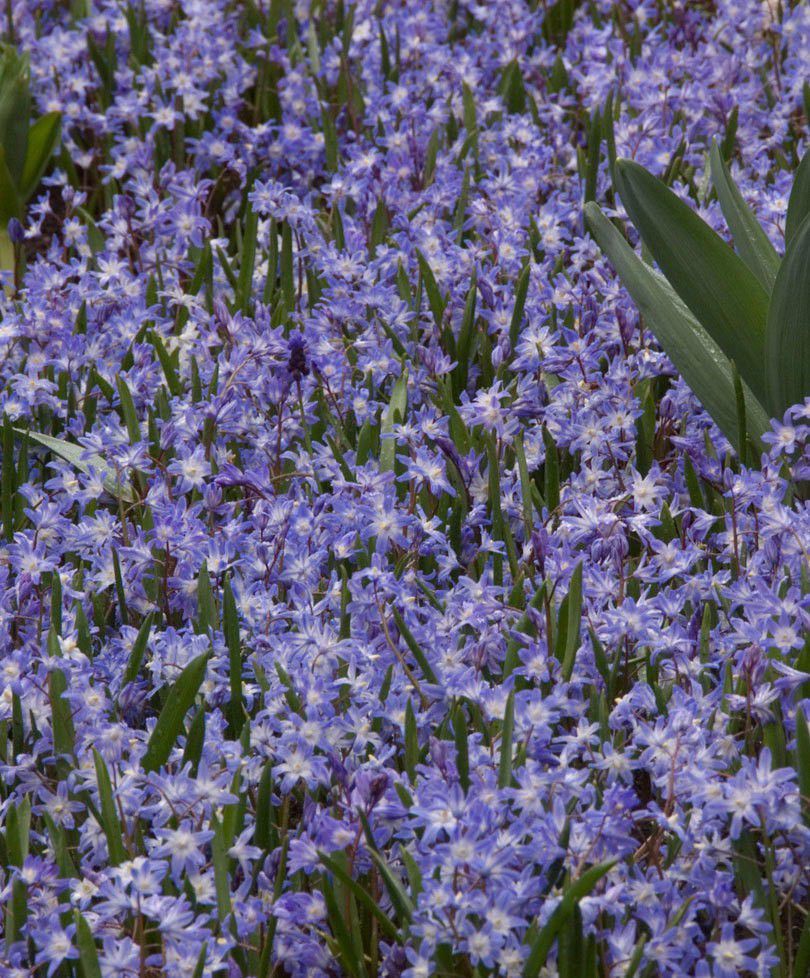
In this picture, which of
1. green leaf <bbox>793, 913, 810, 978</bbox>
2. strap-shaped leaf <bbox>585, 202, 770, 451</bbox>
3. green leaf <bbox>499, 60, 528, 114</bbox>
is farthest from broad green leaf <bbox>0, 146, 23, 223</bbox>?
green leaf <bbox>793, 913, 810, 978</bbox>

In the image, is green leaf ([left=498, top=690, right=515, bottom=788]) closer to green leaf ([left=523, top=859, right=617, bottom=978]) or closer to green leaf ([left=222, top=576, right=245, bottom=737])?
green leaf ([left=523, top=859, right=617, bottom=978])

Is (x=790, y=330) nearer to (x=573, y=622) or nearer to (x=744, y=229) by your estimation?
(x=744, y=229)

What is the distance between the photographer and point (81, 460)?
2910 millimetres

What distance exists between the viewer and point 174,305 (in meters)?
3.77

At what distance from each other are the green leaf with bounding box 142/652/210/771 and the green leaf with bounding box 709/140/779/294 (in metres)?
1.58

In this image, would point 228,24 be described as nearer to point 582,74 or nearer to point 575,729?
point 582,74

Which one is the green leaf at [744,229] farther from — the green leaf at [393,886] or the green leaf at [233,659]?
the green leaf at [393,886]

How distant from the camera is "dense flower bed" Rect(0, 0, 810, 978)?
193 centimetres

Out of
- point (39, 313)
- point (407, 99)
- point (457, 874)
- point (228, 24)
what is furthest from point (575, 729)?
point (228, 24)

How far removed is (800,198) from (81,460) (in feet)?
5.32

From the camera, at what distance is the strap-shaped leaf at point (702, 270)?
290 centimetres

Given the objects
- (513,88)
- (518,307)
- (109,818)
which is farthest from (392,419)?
(513,88)

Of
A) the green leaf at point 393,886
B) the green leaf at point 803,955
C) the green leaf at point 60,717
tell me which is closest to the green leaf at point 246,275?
the green leaf at point 60,717

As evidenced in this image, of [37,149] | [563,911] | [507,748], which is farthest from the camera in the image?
[37,149]
